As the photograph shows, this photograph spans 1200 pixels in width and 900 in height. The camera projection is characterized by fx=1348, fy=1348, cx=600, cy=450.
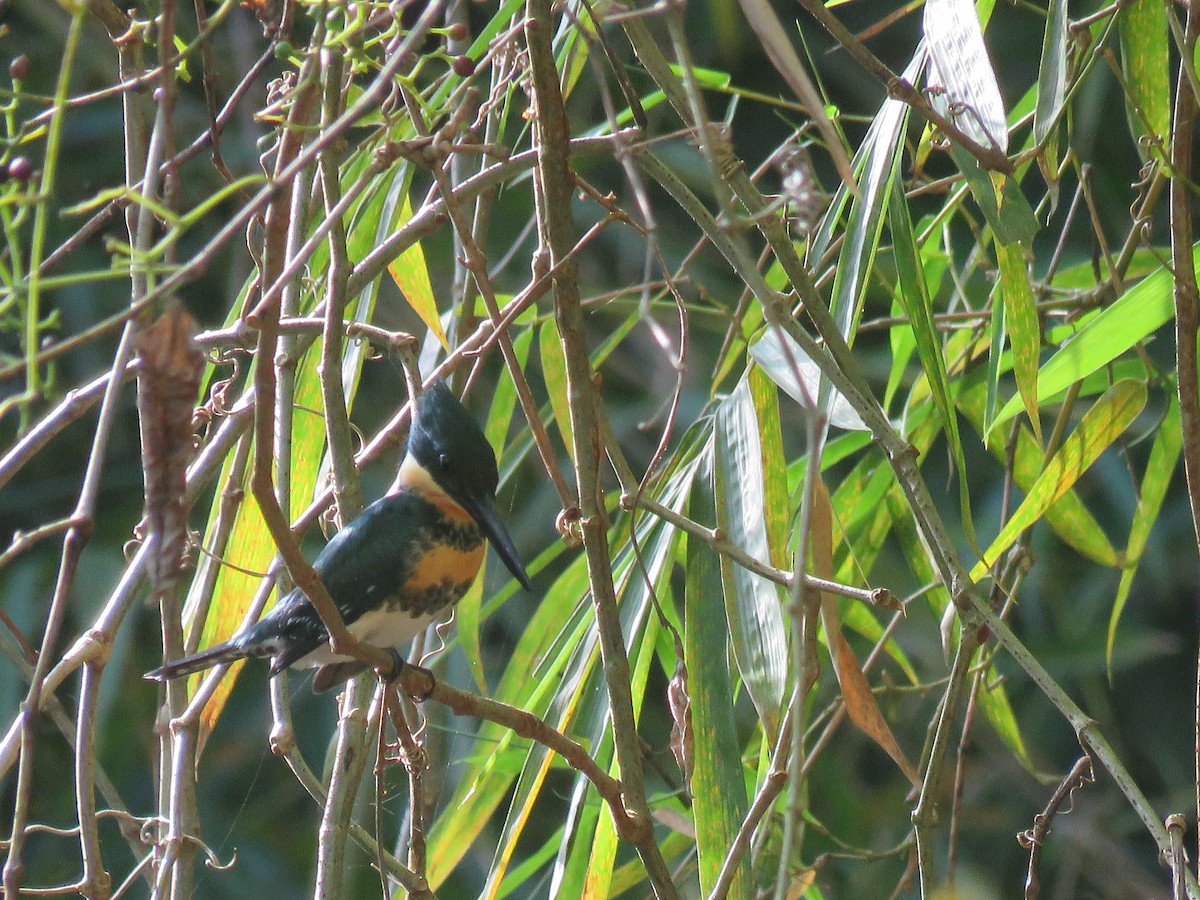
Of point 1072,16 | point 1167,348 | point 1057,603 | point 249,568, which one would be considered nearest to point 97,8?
point 249,568

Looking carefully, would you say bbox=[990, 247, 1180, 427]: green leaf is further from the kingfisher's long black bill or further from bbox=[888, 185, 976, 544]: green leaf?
the kingfisher's long black bill

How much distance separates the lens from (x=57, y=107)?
0.65m

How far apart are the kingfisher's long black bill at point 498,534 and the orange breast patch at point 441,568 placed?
54 millimetres

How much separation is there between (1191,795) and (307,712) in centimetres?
185

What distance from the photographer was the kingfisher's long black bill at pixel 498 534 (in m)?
1.48

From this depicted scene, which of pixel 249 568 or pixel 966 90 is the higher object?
pixel 966 90

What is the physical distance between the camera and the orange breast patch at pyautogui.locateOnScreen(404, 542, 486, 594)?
62.0 inches

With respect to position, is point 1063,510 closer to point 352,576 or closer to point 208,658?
point 352,576

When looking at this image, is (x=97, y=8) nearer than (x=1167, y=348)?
Yes

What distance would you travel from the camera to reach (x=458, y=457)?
155 centimetres

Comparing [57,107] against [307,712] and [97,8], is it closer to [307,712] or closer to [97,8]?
[97,8]

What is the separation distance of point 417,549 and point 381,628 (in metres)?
0.12

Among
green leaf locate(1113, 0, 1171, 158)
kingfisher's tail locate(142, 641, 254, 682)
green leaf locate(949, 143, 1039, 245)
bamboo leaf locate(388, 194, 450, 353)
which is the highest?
green leaf locate(1113, 0, 1171, 158)

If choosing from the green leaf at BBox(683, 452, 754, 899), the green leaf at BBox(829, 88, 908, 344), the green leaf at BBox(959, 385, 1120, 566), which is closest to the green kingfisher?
the green leaf at BBox(683, 452, 754, 899)
